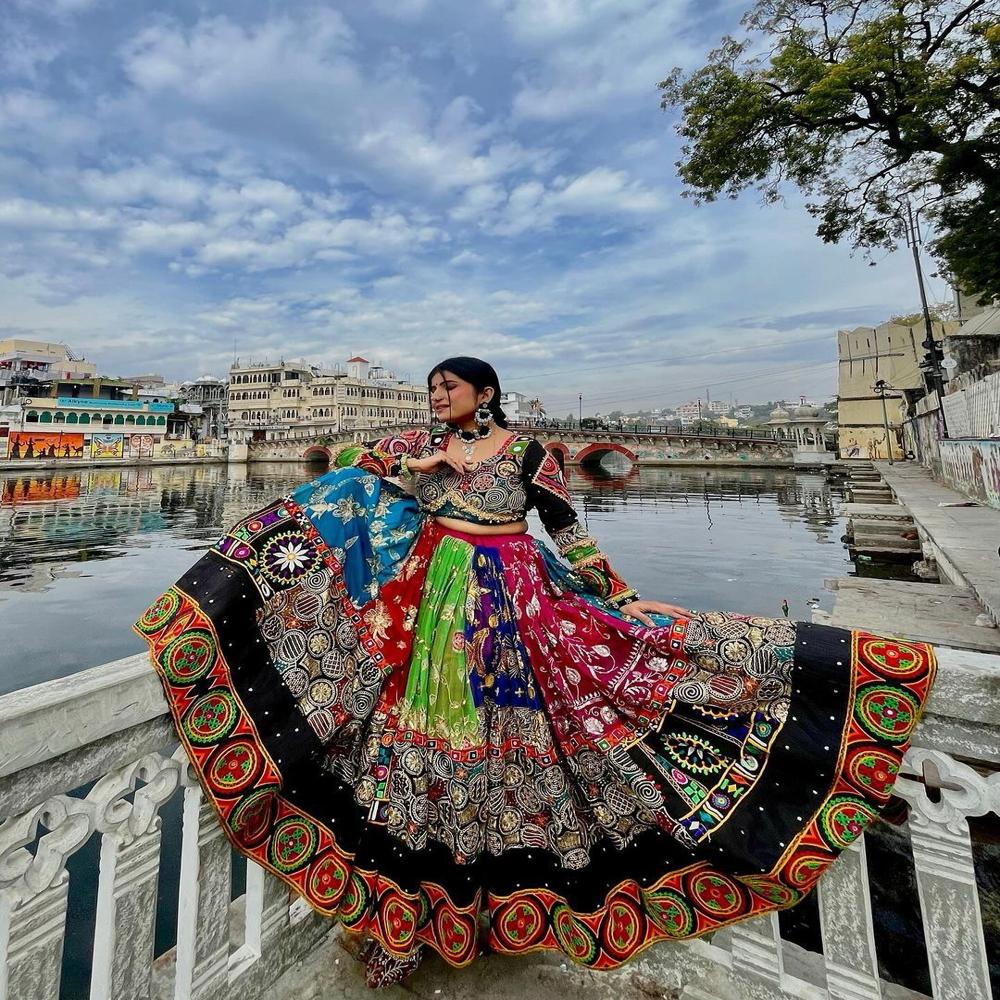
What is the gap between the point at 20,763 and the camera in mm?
1030

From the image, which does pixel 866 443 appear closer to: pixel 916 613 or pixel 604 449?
pixel 604 449

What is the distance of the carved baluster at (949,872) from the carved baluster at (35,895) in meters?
1.82

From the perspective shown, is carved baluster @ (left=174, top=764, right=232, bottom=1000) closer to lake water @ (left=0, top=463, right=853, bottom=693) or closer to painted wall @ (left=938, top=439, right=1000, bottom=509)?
lake water @ (left=0, top=463, right=853, bottom=693)

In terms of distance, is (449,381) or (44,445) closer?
(449,381)

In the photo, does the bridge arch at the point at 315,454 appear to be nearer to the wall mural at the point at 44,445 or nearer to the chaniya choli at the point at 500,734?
the wall mural at the point at 44,445

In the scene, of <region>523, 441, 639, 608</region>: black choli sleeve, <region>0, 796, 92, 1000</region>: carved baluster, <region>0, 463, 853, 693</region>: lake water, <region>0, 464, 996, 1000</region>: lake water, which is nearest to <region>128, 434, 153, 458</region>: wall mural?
<region>0, 463, 853, 693</region>: lake water

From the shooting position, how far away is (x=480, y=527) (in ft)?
6.37

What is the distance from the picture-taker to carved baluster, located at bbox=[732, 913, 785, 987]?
145 cm

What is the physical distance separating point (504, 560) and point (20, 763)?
4.17 feet

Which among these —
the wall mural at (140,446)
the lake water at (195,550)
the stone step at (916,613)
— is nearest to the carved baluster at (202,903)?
the stone step at (916,613)

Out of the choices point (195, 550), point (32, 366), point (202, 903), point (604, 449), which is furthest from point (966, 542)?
point (32, 366)

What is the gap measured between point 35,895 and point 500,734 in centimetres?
110

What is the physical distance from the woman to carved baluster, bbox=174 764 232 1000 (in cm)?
7

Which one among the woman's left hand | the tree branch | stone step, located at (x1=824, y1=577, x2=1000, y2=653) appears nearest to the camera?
the woman's left hand
